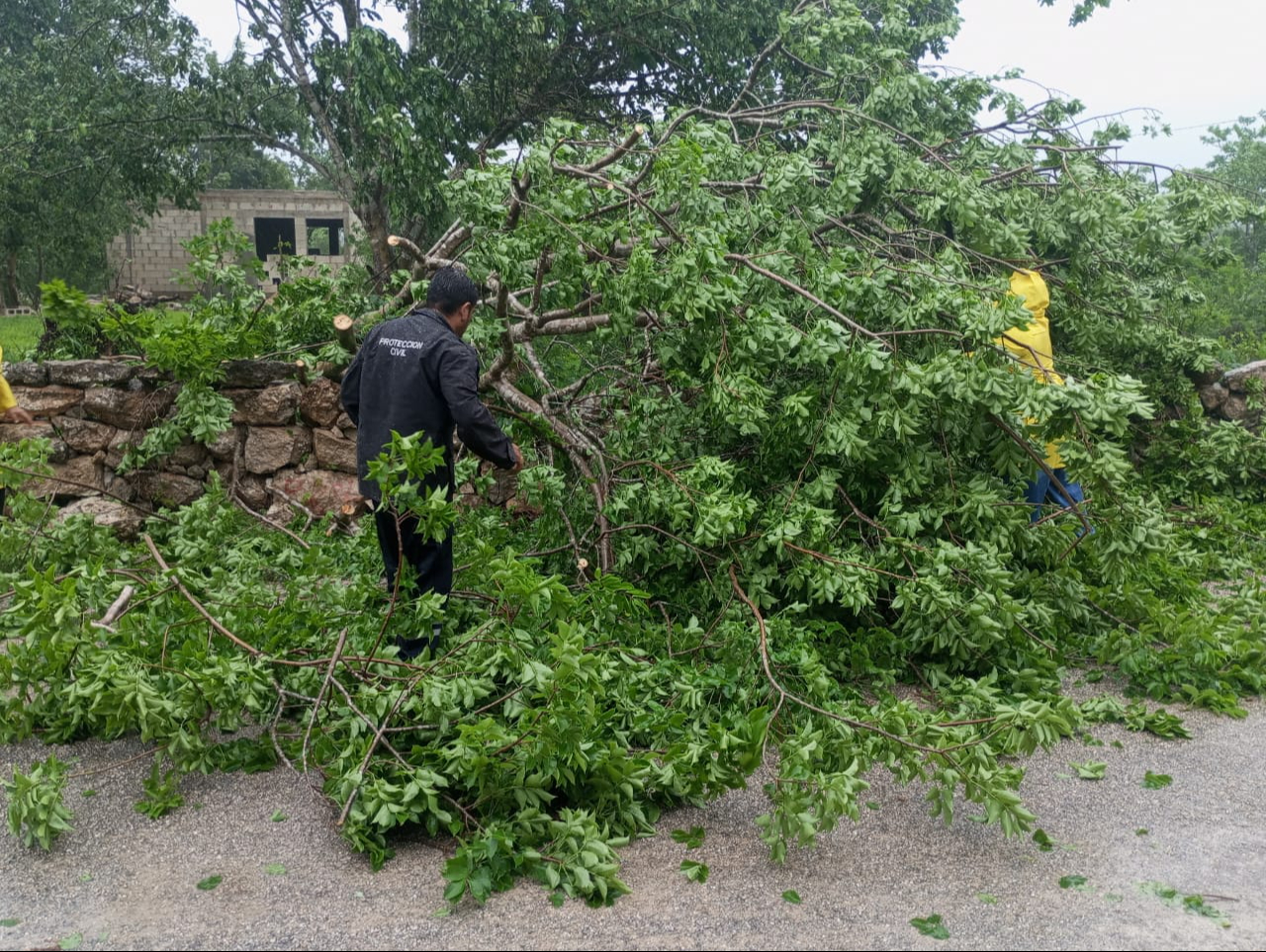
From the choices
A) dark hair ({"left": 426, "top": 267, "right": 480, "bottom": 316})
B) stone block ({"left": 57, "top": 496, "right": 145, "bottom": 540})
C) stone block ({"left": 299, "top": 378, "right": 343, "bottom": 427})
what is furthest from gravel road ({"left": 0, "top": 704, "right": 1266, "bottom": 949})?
stone block ({"left": 299, "top": 378, "right": 343, "bottom": 427})

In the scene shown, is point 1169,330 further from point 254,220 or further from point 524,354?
point 254,220

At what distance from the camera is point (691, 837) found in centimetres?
316

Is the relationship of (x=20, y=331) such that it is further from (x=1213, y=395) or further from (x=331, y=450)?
(x=1213, y=395)

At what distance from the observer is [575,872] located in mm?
2852

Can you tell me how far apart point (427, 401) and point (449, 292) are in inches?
17.1

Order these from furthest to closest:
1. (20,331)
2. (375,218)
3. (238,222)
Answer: (238,222)
(20,331)
(375,218)

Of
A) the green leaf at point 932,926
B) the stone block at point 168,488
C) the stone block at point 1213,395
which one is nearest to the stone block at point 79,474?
the stone block at point 168,488

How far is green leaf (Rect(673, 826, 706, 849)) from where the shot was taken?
3133 millimetres

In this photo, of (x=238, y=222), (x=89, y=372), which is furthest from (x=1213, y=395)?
(x=238, y=222)

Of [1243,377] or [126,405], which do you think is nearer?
[126,405]

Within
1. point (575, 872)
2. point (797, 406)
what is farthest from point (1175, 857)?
point (797, 406)

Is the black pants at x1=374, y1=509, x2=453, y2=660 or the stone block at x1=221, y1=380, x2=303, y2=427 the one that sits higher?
the stone block at x1=221, y1=380, x2=303, y2=427

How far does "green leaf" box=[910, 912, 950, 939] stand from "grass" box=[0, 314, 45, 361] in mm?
13802

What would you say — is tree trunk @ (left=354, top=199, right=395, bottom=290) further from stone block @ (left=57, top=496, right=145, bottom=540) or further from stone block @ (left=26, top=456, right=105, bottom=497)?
stone block @ (left=57, top=496, right=145, bottom=540)
